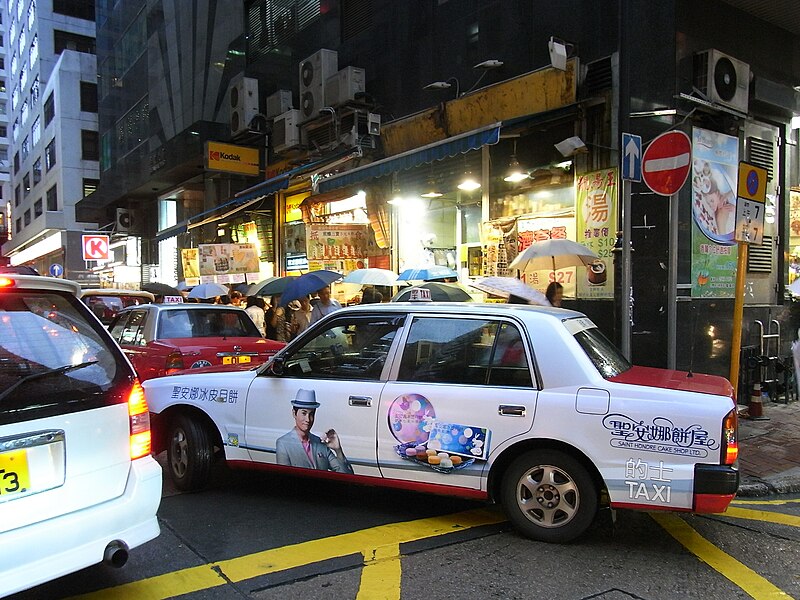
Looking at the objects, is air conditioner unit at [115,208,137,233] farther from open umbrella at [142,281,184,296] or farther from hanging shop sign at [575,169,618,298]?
hanging shop sign at [575,169,618,298]

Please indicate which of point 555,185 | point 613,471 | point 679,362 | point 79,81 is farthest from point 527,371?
point 79,81

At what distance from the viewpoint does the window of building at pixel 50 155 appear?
45.6m

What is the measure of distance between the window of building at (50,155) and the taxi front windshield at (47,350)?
49.6 m

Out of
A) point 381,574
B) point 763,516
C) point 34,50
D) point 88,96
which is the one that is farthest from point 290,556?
point 34,50

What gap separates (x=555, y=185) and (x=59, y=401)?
25.7 feet

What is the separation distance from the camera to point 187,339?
7301 mm

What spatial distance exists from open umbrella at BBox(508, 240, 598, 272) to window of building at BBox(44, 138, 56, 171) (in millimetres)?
47203

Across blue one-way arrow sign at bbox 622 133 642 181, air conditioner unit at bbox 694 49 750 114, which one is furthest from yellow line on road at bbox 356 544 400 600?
air conditioner unit at bbox 694 49 750 114

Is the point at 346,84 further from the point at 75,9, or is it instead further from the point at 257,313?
the point at 75,9

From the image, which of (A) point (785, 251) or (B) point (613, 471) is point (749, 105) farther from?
(B) point (613, 471)

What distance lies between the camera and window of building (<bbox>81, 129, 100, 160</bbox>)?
4406cm

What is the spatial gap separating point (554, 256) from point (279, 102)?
9630 millimetres

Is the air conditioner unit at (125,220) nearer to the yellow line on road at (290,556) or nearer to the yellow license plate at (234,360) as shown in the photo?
the yellow license plate at (234,360)

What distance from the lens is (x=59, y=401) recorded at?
2904 millimetres
